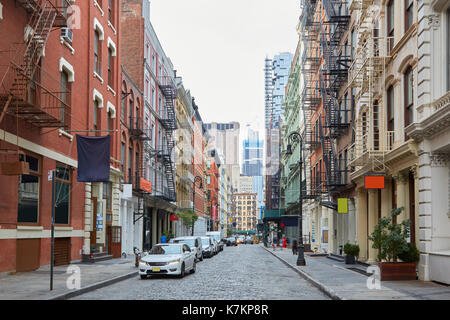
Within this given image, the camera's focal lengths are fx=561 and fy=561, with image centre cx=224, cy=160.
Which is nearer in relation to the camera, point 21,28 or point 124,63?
point 21,28

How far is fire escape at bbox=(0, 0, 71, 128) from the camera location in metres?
18.4

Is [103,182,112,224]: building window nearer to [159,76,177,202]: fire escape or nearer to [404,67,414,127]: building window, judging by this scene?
[159,76,177,202]: fire escape

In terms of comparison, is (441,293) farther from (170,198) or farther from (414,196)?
(170,198)

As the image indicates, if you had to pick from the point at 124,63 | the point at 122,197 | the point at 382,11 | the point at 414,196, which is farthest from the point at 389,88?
the point at 124,63

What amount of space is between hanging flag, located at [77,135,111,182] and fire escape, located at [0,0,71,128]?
162 cm

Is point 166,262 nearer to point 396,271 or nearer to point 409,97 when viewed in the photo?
point 396,271

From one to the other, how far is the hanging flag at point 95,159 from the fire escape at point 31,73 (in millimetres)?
1622

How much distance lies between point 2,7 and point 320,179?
2872 cm

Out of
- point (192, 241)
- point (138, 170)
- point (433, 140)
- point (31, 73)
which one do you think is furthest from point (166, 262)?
point (138, 170)

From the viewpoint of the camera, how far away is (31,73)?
20.1 meters

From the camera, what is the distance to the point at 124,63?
4375 cm

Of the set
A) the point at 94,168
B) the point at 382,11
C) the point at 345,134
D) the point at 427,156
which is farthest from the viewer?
the point at 345,134

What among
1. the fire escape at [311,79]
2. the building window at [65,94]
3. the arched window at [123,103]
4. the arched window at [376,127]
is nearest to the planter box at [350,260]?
the arched window at [376,127]

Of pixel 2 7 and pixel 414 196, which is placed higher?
pixel 2 7
